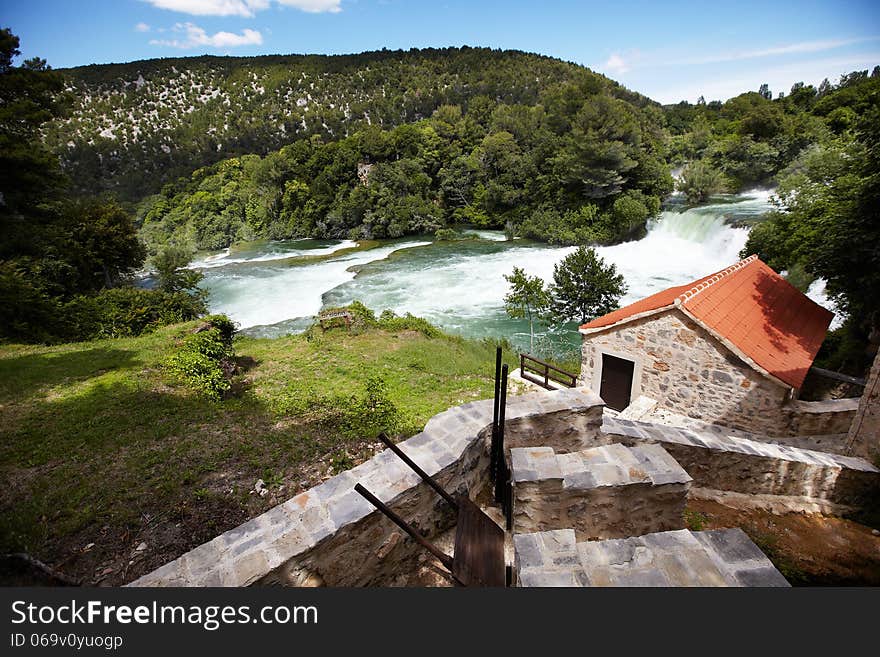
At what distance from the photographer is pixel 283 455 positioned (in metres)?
5.77

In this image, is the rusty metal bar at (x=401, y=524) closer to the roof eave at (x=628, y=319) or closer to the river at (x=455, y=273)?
the roof eave at (x=628, y=319)

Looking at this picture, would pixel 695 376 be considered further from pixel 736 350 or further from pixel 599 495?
pixel 599 495

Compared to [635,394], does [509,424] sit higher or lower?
higher

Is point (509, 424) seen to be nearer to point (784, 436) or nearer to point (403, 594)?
point (403, 594)

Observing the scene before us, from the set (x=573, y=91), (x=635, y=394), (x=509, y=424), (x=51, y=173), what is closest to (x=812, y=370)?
(x=635, y=394)

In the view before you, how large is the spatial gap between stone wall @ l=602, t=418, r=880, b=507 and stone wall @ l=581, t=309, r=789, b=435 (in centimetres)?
313

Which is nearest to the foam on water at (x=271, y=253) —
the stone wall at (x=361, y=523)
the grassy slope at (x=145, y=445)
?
the grassy slope at (x=145, y=445)

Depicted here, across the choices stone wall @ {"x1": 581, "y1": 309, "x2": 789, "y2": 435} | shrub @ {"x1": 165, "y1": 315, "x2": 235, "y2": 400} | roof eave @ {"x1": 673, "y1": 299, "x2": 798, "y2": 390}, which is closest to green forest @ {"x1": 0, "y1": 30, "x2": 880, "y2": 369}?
roof eave @ {"x1": 673, "y1": 299, "x2": 798, "y2": 390}

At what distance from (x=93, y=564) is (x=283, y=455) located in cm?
229

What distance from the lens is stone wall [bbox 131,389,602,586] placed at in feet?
8.94

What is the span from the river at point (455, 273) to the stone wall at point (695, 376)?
585cm

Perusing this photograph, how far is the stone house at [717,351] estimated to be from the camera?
762cm

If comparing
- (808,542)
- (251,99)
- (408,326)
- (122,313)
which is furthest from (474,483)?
(251,99)

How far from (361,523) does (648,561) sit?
2.10 m
